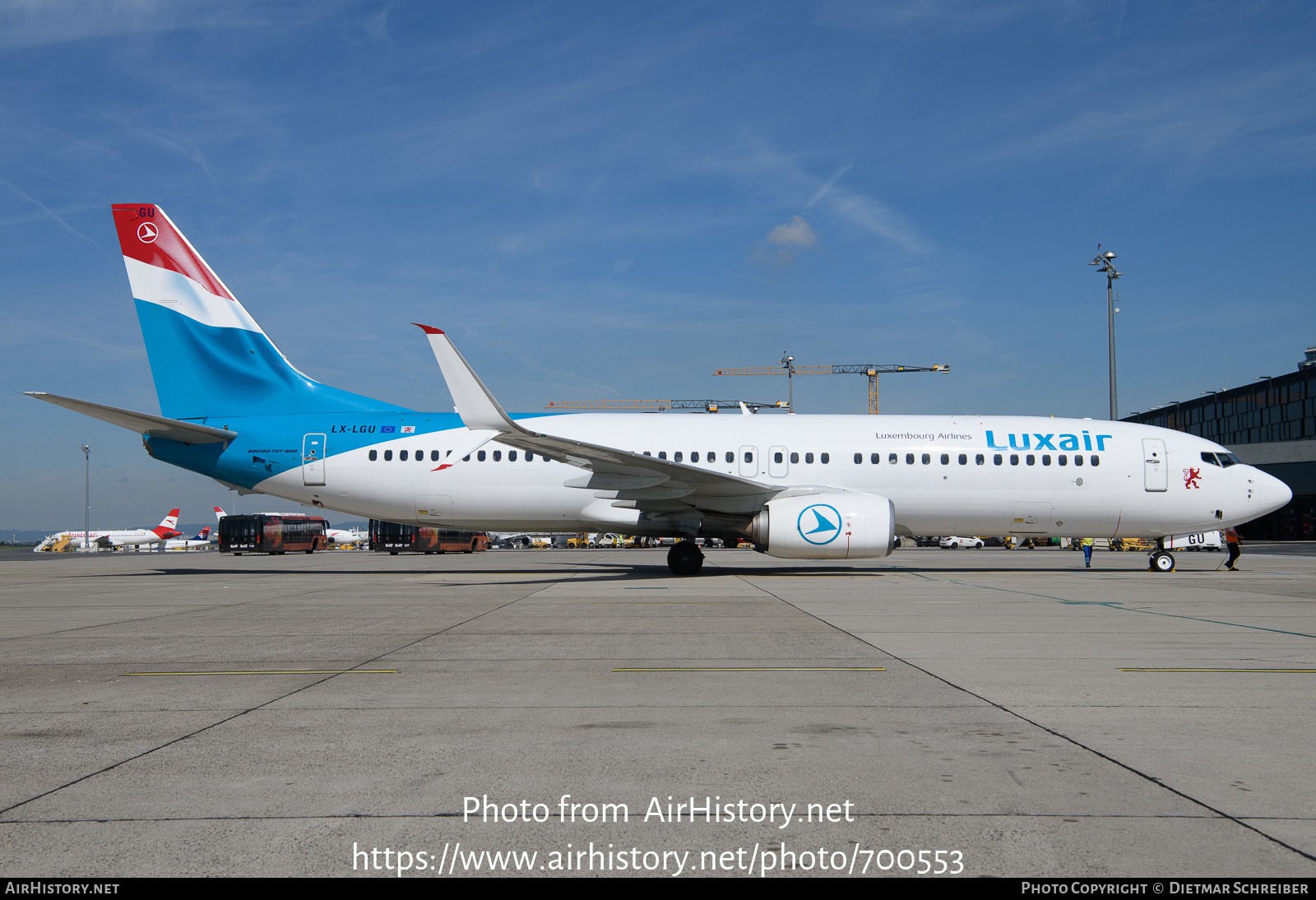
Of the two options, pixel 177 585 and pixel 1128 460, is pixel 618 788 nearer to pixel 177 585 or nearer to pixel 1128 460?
pixel 177 585

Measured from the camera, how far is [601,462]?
1903cm

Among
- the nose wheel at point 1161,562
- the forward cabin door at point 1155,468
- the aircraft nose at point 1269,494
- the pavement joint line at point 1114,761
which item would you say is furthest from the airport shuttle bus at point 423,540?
the pavement joint line at point 1114,761

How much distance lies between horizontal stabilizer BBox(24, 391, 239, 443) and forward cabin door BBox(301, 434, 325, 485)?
179 centimetres

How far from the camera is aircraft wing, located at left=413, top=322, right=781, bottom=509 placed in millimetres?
16844

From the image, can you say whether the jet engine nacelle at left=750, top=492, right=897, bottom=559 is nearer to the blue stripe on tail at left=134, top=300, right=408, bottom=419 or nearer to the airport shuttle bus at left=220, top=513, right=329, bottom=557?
the blue stripe on tail at left=134, top=300, right=408, bottom=419

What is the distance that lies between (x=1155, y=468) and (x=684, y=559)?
467 inches

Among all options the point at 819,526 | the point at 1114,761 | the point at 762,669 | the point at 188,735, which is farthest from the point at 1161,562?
the point at 188,735

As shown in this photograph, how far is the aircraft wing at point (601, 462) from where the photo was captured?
16844mm

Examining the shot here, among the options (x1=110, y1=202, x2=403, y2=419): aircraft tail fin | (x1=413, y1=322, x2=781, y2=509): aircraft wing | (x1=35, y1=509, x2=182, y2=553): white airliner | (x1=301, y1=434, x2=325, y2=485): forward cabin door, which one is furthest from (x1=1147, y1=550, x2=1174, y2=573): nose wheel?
(x1=35, y1=509, x2=182, y2=553): white airliner

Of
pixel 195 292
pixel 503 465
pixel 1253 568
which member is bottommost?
pixel 1253 568

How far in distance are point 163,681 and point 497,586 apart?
34.9 ft

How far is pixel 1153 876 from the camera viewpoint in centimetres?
302
